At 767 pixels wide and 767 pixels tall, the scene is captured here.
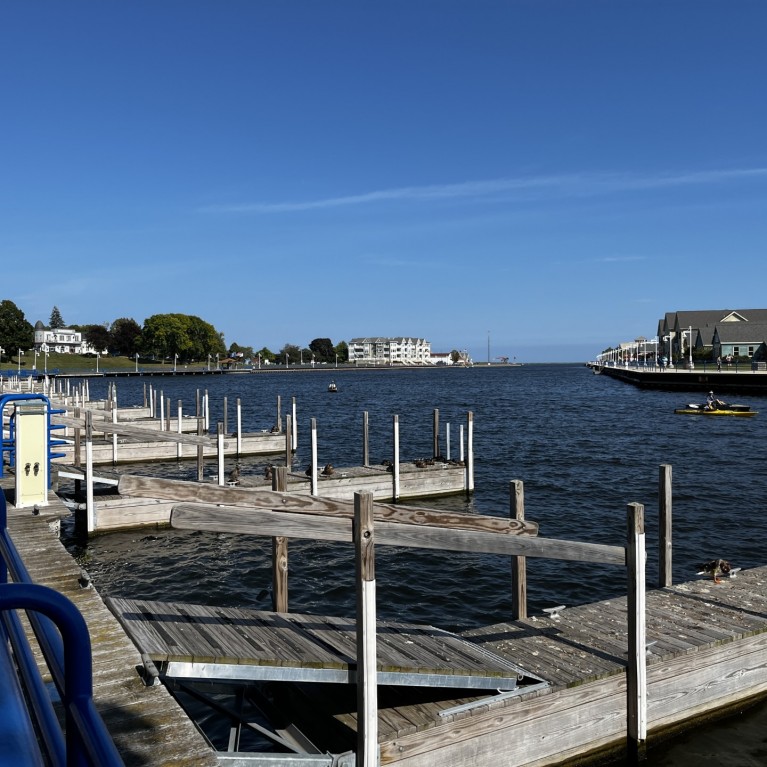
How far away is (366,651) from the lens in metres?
6.14

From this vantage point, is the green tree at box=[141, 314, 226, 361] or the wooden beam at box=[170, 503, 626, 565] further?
the green tree at box=[141, 314, 226, 361]

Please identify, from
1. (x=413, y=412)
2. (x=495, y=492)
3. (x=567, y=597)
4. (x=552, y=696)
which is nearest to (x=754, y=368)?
(x=413, y=412)

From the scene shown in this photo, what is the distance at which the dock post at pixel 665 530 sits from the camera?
1077 cm

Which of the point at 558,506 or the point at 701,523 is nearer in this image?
the point at 701,523

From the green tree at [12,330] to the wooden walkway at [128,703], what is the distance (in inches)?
6161

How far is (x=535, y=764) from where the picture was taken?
7.13 meters

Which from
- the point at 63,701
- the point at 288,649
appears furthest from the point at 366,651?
the point at 63,701

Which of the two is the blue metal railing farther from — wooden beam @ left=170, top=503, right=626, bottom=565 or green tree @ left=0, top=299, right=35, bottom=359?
green tree @ left=0, top=299, right=35, bottom=359

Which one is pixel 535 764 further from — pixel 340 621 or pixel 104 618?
pixel 104 618

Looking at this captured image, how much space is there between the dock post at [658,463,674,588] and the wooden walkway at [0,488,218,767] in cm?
795

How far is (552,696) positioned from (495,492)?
18477mm

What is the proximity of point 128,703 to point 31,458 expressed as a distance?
8.26 meters

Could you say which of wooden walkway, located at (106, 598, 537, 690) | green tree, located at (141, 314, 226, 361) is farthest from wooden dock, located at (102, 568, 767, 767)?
green tree, located at (141, 314, 226, 361)

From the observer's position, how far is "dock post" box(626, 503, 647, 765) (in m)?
7.59
